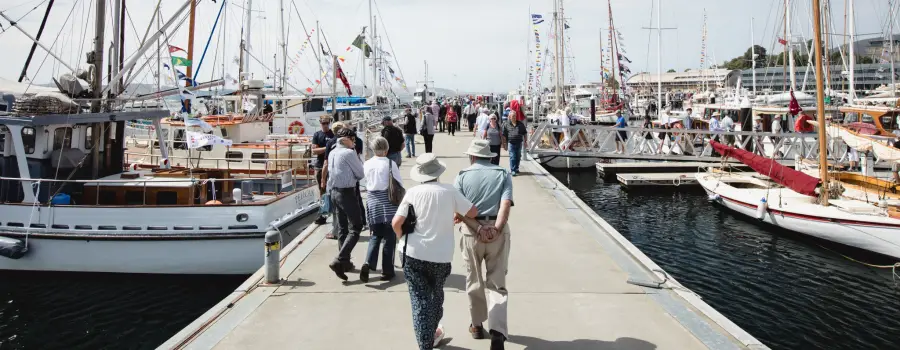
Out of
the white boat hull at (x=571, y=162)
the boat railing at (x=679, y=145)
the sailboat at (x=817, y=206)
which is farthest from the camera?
the white boat hull at (x=571, y=162)

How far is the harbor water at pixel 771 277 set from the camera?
29.5 ft

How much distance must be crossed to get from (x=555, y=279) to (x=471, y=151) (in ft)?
7.92

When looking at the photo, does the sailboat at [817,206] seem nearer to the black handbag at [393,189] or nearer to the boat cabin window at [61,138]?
the black handbag at [393,189]

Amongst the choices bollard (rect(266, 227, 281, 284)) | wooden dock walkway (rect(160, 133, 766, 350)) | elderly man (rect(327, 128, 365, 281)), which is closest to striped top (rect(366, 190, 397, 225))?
elderly man (rect(327, 128, 365, 281))

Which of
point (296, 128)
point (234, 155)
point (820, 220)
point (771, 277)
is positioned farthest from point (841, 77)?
point (234, 155)

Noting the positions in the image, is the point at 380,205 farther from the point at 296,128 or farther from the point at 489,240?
the point at 296,128

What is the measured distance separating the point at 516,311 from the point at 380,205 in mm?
1789

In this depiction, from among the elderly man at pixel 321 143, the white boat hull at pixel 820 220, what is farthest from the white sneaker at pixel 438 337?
the white boat hull at pixel 820 220

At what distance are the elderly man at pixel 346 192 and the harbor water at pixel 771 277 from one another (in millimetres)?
5668

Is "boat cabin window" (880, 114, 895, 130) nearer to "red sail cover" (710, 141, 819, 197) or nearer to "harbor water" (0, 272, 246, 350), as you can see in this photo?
"red sail cover" (710, 141, 819, 197)

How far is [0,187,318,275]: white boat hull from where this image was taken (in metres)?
10.5

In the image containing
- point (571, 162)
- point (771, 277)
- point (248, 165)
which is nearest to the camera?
point (771, 277)

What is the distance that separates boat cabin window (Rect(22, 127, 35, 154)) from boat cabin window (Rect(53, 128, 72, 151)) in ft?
1.26

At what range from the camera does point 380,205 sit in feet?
21.8
